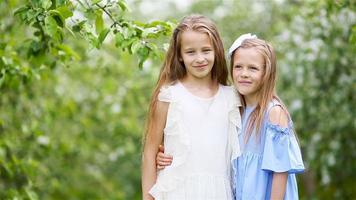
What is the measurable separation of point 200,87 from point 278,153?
543mm

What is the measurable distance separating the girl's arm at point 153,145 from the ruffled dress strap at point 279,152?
54 cm

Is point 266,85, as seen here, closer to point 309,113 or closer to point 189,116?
point 189,116

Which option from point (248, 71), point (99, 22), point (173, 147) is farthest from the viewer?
point (99, 22)

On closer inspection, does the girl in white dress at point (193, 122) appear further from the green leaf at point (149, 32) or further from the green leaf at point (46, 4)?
the green leaf at point (46, 4)

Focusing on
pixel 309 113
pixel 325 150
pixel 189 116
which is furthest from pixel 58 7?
pixel 325 150

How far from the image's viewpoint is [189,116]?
3695 mm

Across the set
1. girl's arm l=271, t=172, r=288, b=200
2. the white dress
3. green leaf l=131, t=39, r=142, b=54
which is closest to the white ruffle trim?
the white dress

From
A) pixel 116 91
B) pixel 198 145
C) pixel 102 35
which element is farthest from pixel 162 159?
pixel 116 91

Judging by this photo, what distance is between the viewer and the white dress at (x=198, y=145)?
363 cm

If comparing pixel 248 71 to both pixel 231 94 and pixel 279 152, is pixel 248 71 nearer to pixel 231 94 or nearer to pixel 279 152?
pixel 231 94

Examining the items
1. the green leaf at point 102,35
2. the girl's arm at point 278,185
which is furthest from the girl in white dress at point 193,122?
the green leaf at point 102,35

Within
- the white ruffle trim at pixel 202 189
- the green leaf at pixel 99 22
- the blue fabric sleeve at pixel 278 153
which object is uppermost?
the green leaf at pixel 99 22

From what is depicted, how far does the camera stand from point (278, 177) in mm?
3508

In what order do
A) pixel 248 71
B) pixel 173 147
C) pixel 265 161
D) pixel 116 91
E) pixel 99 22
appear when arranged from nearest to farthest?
pixel 265 161 → pixel 248 71 → pixel 173 147 → pixel 99 22 → pixel 116 91
